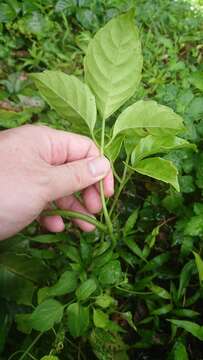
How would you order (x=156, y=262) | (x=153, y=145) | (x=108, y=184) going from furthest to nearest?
(x=156, y=262) < (x=108, y=184) < (x=153, y=145)

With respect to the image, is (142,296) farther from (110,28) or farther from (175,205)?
(110,28)

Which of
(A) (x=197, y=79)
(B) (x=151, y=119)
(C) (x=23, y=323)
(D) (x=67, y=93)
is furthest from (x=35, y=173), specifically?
(A) (x=197, y=79)

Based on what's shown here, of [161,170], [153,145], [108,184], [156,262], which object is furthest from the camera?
[156,262]

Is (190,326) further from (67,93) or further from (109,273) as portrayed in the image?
(67,93)

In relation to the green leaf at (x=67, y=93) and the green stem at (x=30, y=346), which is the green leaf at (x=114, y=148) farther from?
the green stem at (x=30, y=346)

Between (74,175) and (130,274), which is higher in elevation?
(74,175)

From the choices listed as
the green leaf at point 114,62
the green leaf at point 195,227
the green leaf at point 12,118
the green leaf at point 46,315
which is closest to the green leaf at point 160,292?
the green leaf at point 195,227

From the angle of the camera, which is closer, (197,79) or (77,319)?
(77,319)
